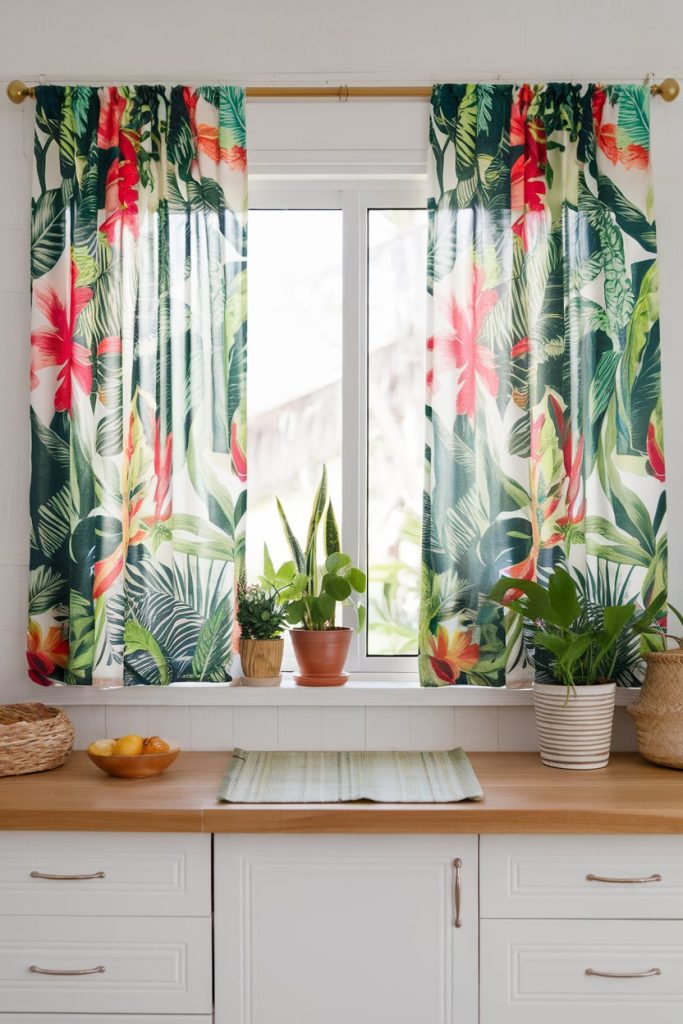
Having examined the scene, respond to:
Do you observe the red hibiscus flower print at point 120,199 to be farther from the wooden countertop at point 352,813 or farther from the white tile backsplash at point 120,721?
the wooden countertop at point 352,813

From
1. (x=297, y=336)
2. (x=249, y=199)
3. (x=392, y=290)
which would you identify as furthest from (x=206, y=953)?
(x=249, y=199)

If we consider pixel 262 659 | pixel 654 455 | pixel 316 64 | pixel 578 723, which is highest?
pixel 316 64

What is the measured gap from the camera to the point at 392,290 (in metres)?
2.61

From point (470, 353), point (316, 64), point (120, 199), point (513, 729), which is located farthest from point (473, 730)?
point (316, 64)

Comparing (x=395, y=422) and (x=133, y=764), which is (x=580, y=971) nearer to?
(x=133, y=764)

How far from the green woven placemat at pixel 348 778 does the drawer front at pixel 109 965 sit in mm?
302

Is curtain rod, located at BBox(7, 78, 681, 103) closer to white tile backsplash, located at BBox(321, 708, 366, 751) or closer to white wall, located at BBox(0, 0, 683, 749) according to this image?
white wall, located at BBox(0, 0, 683, 749)

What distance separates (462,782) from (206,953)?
0.67 meters

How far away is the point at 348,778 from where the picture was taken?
2.11 meters

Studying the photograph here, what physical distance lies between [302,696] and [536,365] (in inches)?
42.3

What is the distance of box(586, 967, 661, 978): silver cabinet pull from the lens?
1.91 meters

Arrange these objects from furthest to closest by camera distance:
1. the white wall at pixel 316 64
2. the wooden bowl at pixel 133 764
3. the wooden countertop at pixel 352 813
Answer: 1. the white wall at pixel 316 64
2. the wooden bowl at pixel 133 764
3. the wooden countertop at pixel 352 813

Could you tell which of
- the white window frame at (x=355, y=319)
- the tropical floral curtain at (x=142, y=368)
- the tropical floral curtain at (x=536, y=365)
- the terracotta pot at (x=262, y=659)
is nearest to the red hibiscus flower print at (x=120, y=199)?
the tropical floral curtain at (x=142, y=368)

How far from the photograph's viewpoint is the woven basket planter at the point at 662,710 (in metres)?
2.16
